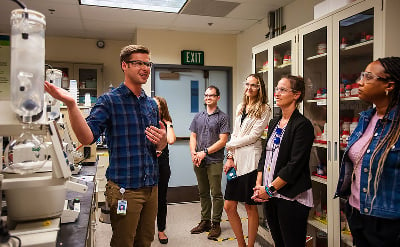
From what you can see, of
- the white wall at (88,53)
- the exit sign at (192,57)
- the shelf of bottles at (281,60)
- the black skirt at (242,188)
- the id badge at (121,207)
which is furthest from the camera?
the white wall at (88,53)

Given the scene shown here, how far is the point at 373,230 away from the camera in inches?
58.4

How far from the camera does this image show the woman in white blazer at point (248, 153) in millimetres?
2545

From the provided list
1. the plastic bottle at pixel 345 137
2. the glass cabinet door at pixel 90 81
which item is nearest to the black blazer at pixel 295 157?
the plastic bottle at pixel 345 137

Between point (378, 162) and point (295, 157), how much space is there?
57 cm

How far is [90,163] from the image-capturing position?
3139mm

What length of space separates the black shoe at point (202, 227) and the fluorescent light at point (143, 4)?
8.43 feet

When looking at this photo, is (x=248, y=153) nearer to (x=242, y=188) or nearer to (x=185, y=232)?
(x=242, y=188)

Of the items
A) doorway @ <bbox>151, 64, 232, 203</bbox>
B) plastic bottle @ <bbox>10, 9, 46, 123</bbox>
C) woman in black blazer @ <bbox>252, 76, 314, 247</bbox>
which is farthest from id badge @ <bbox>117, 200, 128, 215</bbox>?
doorway @ <bbox>151, 64, 232, 203</bbox>

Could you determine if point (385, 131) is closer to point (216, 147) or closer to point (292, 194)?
point (292, 194)

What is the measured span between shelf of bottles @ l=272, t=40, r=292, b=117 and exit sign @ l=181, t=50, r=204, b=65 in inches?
75.0

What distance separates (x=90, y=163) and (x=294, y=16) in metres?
2.80

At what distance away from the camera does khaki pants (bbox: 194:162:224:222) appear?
3209 millimetres

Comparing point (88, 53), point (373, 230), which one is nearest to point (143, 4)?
point (88, 53)

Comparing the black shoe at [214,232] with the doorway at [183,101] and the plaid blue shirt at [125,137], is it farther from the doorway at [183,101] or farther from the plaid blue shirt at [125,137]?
the plaid blue shirt at [125,137]
